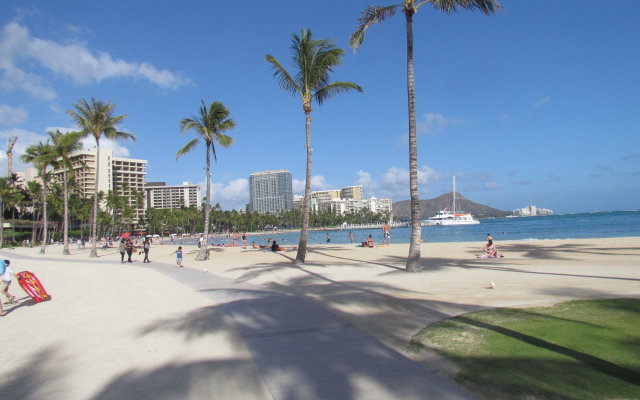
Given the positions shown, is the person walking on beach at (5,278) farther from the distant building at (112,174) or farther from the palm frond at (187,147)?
the distant building at (112,174)

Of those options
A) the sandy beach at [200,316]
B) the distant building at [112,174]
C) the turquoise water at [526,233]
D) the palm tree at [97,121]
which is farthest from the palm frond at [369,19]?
the distant building at [112,174]

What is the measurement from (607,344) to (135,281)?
1450 centimetres

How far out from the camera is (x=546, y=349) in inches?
203

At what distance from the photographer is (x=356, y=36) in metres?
15.3

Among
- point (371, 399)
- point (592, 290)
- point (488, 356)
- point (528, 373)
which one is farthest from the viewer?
point (592, 290)

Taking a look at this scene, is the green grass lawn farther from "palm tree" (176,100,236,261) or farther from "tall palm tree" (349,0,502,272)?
"palm tree" (176,100,236,261)

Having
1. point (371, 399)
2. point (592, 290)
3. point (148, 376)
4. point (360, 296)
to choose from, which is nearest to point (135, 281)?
point (360, 296)

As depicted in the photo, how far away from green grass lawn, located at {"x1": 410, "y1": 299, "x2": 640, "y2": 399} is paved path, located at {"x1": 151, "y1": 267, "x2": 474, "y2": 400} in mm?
527

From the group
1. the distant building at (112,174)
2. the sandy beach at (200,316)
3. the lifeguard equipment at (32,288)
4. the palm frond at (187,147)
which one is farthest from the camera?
the distant building at (112,174)

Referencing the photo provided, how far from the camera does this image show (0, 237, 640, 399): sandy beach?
5.07 m

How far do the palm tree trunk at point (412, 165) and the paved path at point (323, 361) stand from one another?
6.66 meters

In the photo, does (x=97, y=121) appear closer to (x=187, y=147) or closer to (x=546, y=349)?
(x=187, y=147)

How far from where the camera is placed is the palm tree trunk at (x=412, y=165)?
14.6 m

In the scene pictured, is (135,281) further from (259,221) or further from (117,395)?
(259,221)
